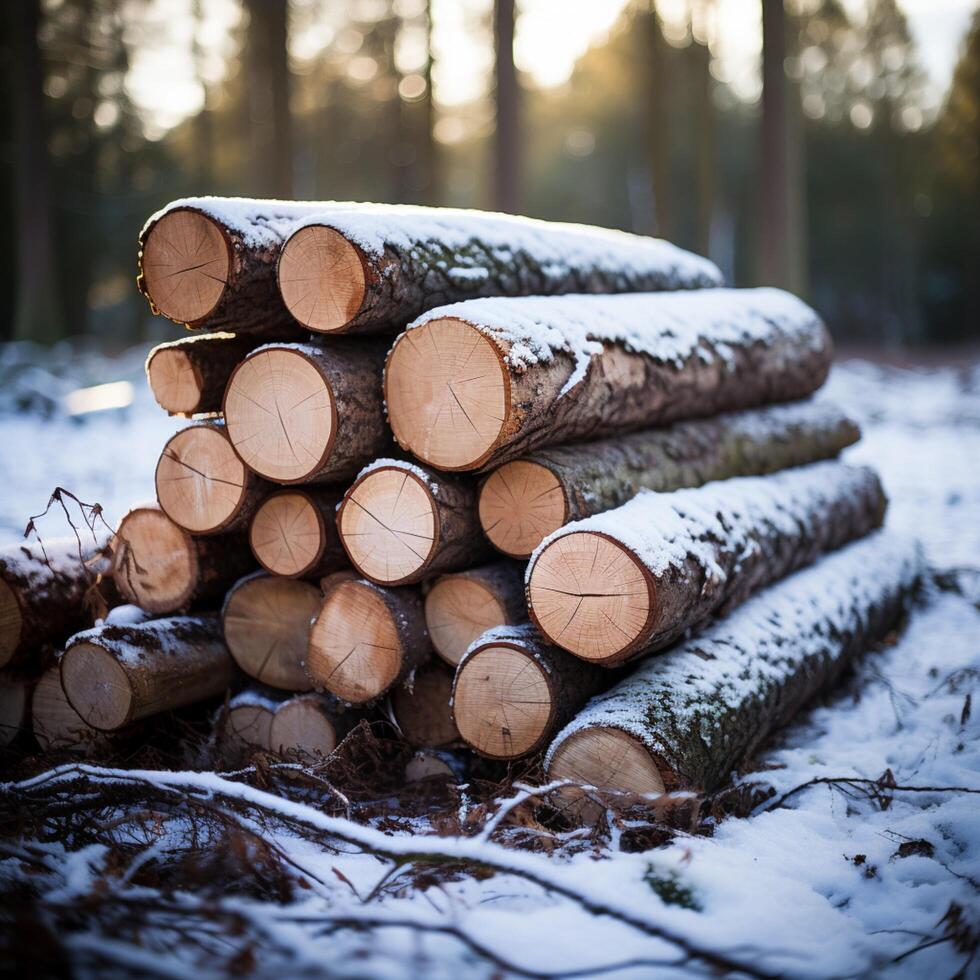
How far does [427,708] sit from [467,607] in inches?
19.4

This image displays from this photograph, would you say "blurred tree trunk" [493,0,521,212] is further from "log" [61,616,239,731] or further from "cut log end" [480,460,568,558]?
"log" [61,616,239,731]

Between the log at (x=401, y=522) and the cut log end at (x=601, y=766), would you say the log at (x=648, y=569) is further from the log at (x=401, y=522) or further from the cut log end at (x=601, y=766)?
the log at (x=401, y=522)

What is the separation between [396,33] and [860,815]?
18565mm

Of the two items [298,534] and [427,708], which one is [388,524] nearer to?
[298,534]

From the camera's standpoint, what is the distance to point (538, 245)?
3949 millimetres

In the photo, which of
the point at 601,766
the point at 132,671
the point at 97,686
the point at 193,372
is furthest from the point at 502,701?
the point at 193,372

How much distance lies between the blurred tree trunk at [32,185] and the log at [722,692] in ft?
44.0

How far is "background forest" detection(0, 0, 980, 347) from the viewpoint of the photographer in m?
14.0

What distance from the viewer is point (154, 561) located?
3.53 metres

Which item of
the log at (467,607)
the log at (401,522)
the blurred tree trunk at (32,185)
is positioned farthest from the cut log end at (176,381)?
the blurred tree trunk at (32,185)

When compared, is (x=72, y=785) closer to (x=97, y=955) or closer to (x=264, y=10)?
(x=97, y=955)

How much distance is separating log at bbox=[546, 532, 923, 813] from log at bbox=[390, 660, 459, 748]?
0.68m

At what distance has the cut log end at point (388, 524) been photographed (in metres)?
3.04

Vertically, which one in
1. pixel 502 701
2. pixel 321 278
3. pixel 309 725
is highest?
pixel 321 278
